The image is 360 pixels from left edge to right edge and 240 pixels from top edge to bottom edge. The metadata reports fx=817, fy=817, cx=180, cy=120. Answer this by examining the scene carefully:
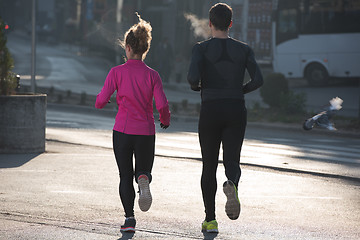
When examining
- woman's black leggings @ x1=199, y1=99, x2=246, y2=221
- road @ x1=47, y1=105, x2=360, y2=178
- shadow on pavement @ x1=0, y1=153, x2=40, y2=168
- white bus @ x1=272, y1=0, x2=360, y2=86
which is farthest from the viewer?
white bus @ x1=272, y1=0, x2=360, y2=86

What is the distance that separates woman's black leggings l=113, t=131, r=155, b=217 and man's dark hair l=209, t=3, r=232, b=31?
3.33 feet

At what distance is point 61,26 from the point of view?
11206 centimetres

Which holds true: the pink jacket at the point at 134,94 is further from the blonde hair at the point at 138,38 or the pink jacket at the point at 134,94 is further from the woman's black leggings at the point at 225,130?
the woman's black leggings at the point at 225,130

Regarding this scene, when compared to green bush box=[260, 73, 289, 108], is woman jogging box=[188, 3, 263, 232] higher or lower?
higher

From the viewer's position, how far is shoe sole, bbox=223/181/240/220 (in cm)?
604

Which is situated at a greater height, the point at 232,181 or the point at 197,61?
the point at 197,61

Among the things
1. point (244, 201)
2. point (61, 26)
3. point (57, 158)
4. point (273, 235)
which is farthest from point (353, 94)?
point (61, 26)

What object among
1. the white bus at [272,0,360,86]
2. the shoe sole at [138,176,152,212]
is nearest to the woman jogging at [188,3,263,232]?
the shoe sole at [138,176,152,212]

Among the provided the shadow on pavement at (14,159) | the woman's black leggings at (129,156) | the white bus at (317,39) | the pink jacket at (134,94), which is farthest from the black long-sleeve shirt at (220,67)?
the white bus at (317,39)

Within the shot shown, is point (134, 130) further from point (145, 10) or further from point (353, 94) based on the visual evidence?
point (145, 10)

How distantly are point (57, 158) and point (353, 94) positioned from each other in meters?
19.8

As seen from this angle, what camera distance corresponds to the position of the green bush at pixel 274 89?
22.8 meters

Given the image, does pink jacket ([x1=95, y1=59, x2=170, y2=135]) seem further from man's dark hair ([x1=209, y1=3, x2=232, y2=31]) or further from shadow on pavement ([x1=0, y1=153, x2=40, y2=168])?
shadow on pavement ([x1=0, y1=153, x2=40, y2=168])

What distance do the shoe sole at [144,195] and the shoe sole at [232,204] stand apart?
0.59m
